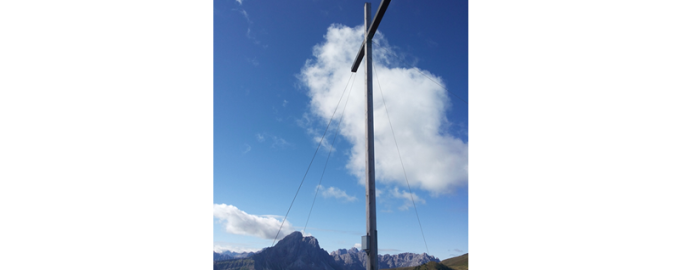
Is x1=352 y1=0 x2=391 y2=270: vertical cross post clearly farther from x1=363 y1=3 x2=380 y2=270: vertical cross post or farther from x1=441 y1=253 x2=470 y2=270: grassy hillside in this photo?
x1=441 y1=253 x2=470 y2=270: grassy hillside

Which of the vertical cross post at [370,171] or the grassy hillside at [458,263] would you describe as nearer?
the vertical cross post at [370,171]

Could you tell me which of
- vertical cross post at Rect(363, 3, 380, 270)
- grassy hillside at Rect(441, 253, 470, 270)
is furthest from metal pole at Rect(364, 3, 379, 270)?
grassy hillside at Rect(441, 253, 470, 270)

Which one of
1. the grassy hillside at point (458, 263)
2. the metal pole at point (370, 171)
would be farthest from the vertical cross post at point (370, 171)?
the grassy hillside at point (458, 263)

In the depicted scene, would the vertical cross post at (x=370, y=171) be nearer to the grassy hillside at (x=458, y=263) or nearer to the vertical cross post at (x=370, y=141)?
the vertical cross post at (x=370, y=141)

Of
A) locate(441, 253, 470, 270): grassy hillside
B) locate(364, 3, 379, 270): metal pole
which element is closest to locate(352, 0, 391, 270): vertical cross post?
locate(364, 3, 379, 270): metal pole

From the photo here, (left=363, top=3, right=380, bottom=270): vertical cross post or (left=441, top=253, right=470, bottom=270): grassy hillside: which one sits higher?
(left=363, top=3, right=380, bottom=270): vertical cross post

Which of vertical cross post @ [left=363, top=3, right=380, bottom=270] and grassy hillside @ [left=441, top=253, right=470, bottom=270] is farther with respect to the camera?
grassy hillside @ [left=441, top=253, right=470, bottom=270]

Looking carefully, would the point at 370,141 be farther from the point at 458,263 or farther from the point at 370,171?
the point at 458,263

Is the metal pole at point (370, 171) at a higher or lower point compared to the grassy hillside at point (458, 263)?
higher
